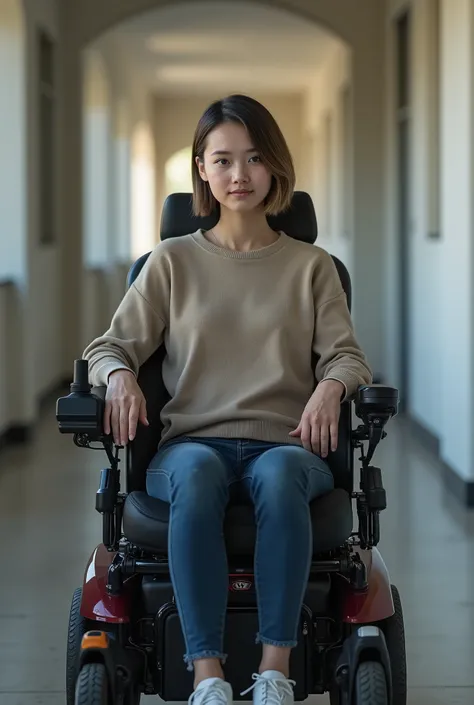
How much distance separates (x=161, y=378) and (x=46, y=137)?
6127 mm

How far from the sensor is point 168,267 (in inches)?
99.5

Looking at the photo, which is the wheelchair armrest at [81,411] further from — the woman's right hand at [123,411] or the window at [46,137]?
the window at [46,137]

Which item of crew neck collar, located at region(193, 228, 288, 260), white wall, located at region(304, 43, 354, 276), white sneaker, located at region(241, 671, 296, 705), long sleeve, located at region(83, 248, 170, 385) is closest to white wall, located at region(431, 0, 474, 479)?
crew neck collar, located at region(193, 228, 288, 260)

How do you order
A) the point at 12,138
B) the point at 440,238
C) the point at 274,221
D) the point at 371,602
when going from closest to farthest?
the point at 371,602 < the point at 274,221 < the point at 440,238 < the point at 12,138

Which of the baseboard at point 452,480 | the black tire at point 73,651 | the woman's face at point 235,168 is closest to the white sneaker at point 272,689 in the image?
the black tire at point 73,651

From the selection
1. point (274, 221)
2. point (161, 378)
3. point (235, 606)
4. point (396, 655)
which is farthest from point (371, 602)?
point (274, 221)

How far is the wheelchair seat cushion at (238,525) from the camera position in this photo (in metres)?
2.21

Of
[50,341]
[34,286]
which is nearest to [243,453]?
[34,286]

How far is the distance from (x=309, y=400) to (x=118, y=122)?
11.4 m

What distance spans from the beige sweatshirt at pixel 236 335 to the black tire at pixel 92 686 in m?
0.48

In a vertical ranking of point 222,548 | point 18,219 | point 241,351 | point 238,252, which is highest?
point 18,219

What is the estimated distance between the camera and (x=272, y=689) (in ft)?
6.87

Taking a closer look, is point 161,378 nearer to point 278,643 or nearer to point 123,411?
point 123,411

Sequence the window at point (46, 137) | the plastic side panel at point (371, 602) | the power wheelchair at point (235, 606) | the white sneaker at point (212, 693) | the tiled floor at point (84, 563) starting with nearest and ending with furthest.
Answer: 1. the white sneaker at point (212, 693)
2. the power wheelchair at point (235, 606)
3. the plastic side panel at point (371, 602)
4. the tiled floor at point (84, 563)
5. the window at point (46, 137)
